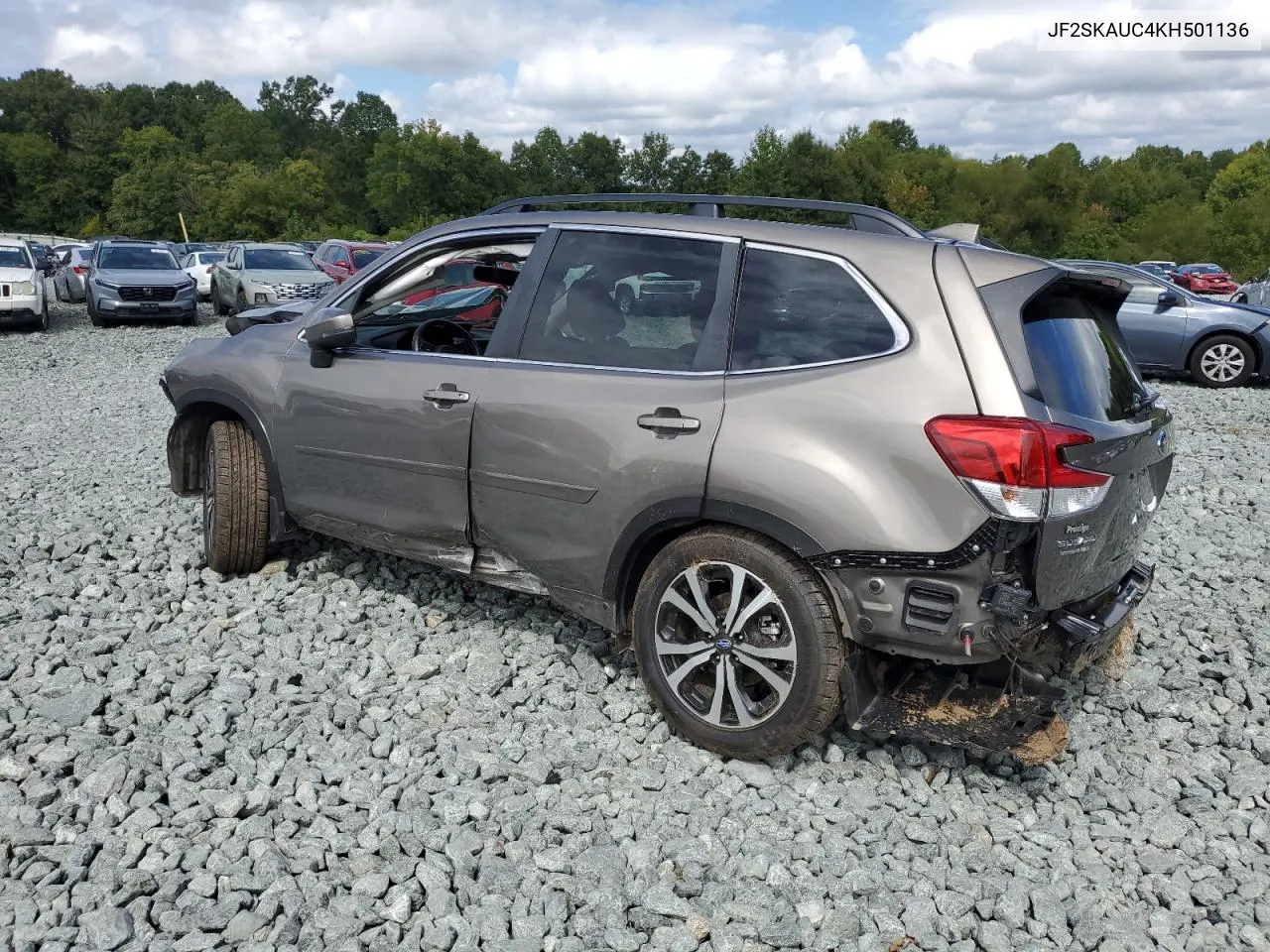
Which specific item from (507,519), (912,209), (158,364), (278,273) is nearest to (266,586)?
(507,519)

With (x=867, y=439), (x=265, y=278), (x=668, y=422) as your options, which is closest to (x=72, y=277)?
(x=265, y=278)

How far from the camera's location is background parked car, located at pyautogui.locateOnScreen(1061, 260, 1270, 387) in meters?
13.4

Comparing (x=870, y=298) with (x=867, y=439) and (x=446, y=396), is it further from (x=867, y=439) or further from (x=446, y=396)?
(x=446, y=396)

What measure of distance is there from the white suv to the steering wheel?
55.3ft

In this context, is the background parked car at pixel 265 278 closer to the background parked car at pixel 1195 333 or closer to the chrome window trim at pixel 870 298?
the background parked car at pixel 1195 333

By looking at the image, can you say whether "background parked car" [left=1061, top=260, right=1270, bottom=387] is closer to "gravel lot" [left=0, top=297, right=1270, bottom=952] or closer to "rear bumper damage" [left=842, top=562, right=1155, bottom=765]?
"gravel lot" [left=0, top=297, right=1270, bottom=952]

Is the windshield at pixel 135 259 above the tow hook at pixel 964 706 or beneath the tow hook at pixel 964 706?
above

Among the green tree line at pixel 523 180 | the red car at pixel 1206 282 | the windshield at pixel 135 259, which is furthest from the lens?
the green tree line at pixel 523 180

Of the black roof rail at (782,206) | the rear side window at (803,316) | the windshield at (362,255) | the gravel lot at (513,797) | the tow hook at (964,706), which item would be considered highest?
the black roof rail at (782,206)

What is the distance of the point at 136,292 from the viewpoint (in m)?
20.0

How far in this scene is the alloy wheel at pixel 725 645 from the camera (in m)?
3.50

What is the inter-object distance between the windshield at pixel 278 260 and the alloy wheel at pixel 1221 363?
50.7 feet

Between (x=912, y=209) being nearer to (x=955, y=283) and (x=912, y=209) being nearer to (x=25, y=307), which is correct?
(x=25, y=307)

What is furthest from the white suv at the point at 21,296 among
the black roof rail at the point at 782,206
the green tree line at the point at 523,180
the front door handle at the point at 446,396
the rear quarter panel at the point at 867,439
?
the green tree line at the point at 523,180
